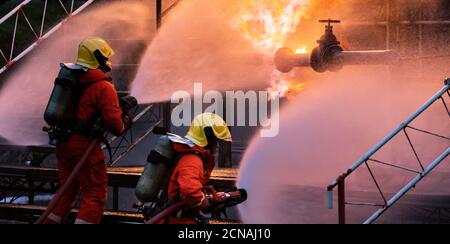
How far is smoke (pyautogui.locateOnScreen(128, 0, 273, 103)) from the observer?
11.2 metres

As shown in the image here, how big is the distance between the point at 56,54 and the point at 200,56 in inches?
99.8

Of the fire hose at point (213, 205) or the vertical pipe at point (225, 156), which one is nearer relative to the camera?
the fire hose at point (213, 205)

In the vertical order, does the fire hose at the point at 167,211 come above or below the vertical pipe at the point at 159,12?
below

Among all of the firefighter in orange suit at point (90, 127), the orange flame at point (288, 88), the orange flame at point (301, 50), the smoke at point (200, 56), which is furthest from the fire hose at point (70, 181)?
the orange flame at point (288, 88)

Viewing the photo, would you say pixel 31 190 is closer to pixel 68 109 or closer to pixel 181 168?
pixel 68 109

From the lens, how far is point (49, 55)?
11719mm

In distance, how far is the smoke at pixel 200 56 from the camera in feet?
36.6

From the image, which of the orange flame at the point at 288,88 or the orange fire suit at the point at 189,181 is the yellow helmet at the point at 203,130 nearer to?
the orange fire suit at the point at 189,181

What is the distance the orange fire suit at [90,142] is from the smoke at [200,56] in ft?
→ 14.9

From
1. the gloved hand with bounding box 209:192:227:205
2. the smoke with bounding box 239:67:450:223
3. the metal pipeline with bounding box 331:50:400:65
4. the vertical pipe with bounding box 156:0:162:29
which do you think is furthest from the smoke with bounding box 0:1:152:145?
the gloved hand with bounding box 209:192:227:205

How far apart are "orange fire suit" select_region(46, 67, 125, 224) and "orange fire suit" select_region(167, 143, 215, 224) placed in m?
1.02

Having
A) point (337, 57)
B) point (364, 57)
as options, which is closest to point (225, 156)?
point (337, 57)
